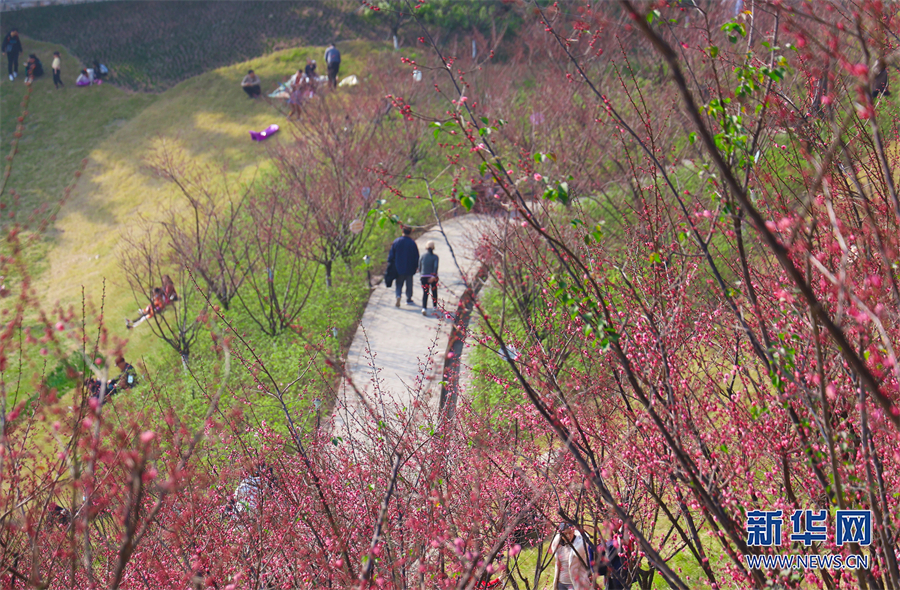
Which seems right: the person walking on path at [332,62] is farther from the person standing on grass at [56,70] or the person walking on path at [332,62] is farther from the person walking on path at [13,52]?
the person walking on path at [13,52]

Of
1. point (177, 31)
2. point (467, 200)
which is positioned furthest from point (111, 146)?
A: point (467, 200)

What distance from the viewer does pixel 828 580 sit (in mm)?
3359

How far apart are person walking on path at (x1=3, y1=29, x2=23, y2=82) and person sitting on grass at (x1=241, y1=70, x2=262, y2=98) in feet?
28.6

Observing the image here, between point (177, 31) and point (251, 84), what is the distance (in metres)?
6.68

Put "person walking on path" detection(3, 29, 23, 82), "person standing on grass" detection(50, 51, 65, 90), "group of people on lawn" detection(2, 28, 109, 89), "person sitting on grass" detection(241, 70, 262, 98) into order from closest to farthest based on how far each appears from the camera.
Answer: "person sitting on grass" detection(241, 70, 262, 98) → "person standing on grass" detection(50, 51, 65, 90) → "group of people on lawn" detection(2, 28, 109, 89) → "person walking on path" detection(3, 29, 23, 82)

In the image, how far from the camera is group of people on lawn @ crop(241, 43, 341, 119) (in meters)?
17.2

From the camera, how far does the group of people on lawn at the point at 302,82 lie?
56.4ft

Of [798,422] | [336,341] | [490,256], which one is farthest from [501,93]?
[798,422]

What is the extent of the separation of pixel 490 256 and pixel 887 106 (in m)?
5.46

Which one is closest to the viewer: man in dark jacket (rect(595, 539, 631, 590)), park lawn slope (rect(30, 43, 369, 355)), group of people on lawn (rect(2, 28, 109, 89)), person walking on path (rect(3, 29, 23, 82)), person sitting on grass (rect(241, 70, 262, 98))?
man in dark jacket (rect(595, 539, 631, 590))

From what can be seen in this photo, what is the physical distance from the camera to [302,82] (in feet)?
59.6

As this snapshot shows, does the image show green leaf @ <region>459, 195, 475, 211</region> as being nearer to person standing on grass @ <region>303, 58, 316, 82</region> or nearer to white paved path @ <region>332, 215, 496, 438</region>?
white paved path @ <region>332, 215, 496, 438</region>

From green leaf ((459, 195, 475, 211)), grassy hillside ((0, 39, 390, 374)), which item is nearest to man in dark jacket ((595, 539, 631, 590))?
green leaf ((459, 195, 475, 211))

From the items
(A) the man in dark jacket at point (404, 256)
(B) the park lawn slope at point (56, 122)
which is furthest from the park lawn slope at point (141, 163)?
(A) the man in dark jacket at point (404, 256)
